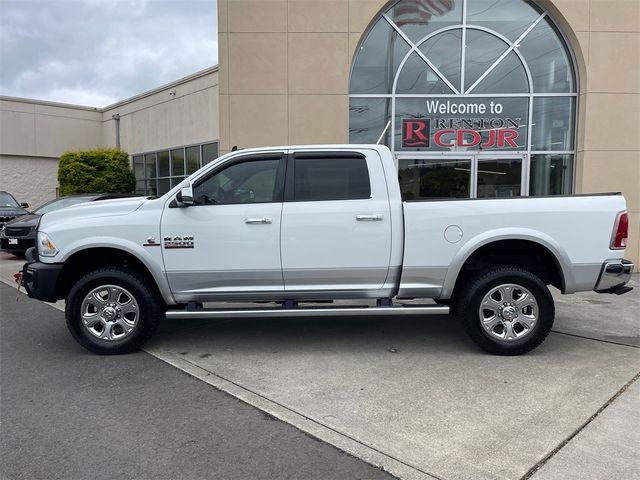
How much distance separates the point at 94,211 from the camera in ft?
16.8

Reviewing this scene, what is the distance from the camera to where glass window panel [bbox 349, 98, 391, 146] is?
10195 mm

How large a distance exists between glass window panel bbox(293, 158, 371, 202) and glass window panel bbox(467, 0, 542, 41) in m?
6.60

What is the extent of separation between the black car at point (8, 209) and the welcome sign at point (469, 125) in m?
→ 10.8

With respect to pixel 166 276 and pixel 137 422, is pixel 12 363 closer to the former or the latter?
pixel 166 276

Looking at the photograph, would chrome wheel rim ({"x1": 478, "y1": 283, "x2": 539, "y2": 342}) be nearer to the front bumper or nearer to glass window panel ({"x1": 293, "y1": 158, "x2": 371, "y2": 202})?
glass window panel ({"x1": 293, "y1": 158, "x2": 371, "y2": 202})

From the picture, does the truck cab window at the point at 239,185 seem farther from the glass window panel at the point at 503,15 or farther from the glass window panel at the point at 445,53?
the glass window panel at the point at 503,15

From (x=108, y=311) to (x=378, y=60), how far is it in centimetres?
743

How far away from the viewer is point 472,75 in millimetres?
10125

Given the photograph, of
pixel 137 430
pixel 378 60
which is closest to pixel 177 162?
pixel 378 60

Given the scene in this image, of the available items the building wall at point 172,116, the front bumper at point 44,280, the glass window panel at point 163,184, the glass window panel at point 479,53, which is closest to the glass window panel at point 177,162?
the building wall at point 172,116

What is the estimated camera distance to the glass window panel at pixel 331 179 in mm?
5098

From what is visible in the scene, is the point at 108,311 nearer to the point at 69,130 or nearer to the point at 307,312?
the point at 307,312

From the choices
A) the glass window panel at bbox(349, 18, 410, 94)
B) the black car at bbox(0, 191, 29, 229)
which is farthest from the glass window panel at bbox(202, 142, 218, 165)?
the glass window panel at bbox(349, 18, 410, 94)

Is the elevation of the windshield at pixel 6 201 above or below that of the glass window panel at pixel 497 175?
below
